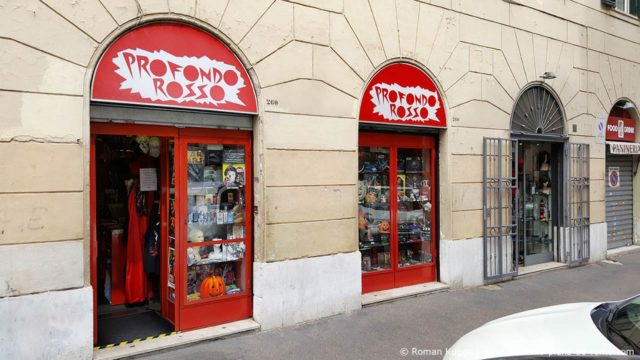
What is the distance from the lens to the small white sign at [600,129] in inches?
387

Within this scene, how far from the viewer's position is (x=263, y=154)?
5.44 meters

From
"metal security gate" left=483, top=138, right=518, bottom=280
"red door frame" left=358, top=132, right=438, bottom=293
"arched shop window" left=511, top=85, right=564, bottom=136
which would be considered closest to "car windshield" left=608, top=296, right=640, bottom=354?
"red door frame" left=358, top=132, right=438, bottom=293

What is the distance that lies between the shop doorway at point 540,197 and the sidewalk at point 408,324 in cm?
101

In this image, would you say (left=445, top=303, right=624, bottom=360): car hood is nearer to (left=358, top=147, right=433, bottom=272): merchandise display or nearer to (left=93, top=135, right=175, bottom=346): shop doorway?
(left=358, top=147, right=433, bottom=272): merchandise display

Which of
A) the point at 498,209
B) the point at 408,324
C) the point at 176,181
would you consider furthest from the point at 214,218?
the point at 498,209

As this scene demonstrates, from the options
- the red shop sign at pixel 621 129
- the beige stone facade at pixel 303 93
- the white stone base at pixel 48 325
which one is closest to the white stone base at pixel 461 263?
the beige stone facade at pixel 303 93

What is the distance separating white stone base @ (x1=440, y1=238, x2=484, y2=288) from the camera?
23.7 ft

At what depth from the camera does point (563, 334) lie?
115 inches

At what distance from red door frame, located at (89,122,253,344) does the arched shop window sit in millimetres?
5158

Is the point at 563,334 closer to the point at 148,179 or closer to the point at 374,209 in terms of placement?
the point at 374,209

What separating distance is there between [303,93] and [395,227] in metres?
2.54

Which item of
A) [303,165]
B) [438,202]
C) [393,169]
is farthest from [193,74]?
[438,202]

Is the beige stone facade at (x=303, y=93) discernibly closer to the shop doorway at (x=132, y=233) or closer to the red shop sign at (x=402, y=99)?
A: the red shop sign at (x=402, y=99)

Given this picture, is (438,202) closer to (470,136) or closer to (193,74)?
(470,136)
